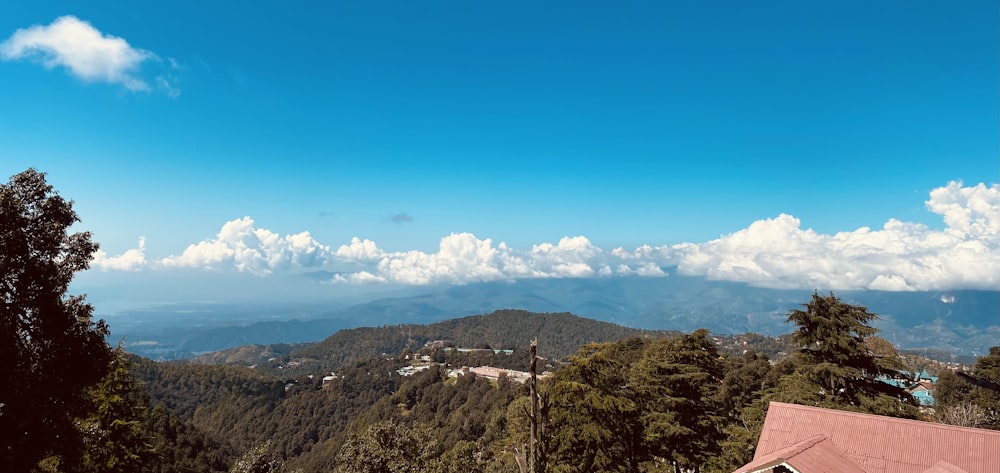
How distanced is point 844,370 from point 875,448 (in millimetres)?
6622

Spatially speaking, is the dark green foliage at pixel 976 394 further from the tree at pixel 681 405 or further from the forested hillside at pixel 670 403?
the tree at pixel 681 405

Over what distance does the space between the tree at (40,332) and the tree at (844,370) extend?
2681cm

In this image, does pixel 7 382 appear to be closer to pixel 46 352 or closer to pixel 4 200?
pixel 46 352

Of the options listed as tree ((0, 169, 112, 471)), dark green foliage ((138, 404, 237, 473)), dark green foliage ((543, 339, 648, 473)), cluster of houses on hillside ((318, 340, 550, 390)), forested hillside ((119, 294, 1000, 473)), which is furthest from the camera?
cluster of houses on hillside ((318, 340, 550, 390))

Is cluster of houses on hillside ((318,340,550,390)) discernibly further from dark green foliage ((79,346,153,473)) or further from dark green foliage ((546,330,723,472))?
dark green foliage ((79,346,153,473))

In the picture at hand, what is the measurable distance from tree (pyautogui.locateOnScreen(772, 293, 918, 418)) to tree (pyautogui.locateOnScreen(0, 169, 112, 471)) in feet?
87.9

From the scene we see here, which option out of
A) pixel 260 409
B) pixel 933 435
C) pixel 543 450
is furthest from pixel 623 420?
pixel 260 409

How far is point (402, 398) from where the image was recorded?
114938mm

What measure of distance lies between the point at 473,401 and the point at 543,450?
98971 mm

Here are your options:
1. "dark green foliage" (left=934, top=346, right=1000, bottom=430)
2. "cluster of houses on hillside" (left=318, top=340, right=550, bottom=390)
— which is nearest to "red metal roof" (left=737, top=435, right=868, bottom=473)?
"dark green foliage" (left=934, top=346, right=1000, bottom=430)

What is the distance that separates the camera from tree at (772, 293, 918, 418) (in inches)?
796

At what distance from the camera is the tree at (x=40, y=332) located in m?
10.4

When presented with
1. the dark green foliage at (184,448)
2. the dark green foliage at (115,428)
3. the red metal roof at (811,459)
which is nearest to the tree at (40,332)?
the dark green foliage at (115,428)

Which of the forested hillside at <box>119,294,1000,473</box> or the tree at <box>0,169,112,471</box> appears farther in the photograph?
the forested hillside at <box>119,294,1000,473</box>
